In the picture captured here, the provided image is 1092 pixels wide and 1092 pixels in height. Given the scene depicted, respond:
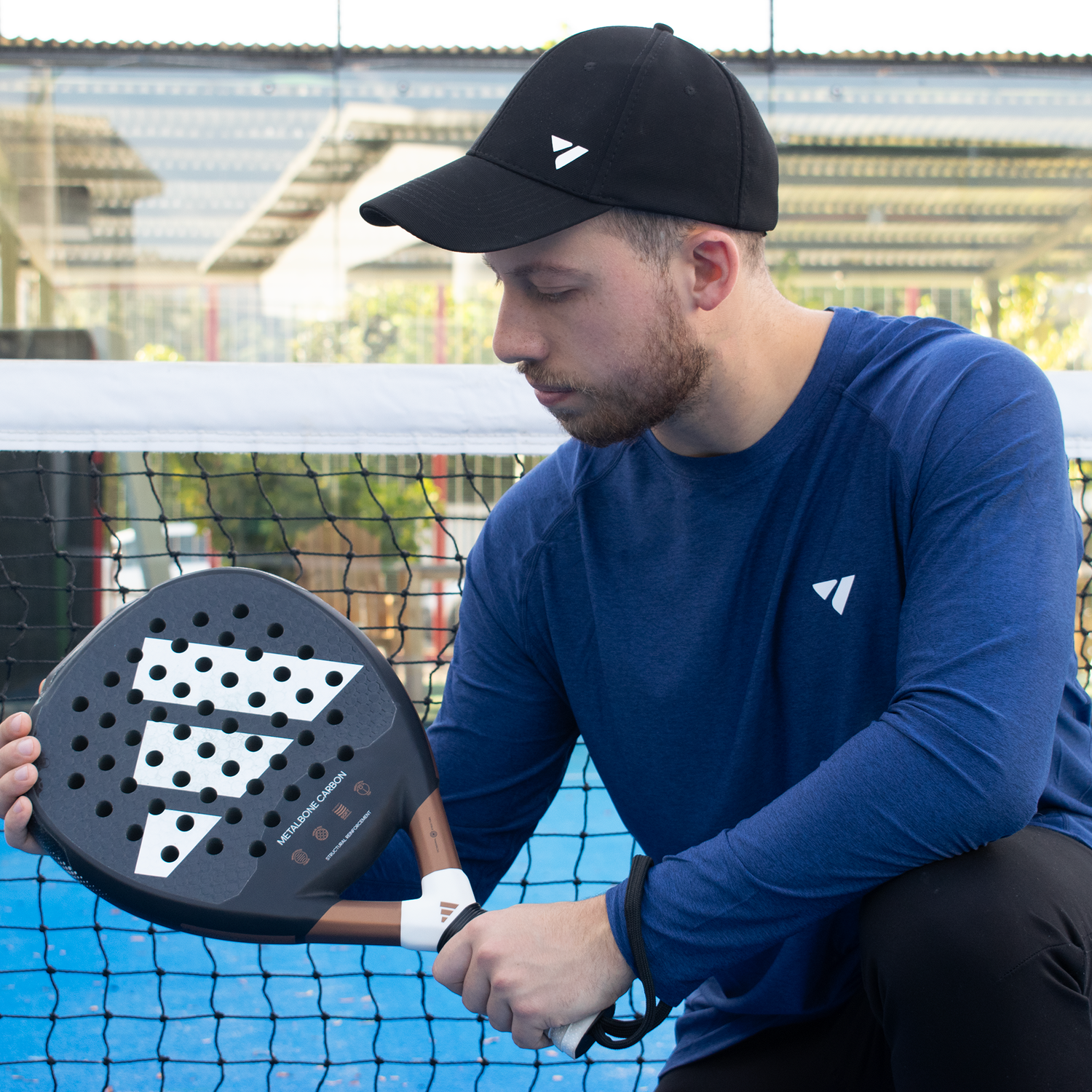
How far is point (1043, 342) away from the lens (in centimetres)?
798

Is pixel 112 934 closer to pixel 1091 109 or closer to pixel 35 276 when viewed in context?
pixel 35 276

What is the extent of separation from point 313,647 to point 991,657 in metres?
0.63

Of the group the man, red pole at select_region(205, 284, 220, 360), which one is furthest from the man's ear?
red pole at select_region(205, 284, 220, 360)

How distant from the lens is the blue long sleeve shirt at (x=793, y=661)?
0.85m

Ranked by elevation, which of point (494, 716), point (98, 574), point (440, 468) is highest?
point (494, 716)

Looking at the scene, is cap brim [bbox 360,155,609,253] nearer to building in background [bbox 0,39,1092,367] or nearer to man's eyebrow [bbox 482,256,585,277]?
man's eyebrow [bbox 482,256,585,277]

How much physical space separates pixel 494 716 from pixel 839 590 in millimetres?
418

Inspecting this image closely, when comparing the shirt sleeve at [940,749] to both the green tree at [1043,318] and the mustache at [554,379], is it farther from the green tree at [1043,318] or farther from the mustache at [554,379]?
the green tree at [1043,318]

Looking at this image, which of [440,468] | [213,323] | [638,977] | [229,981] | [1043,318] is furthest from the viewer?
[1043,318]

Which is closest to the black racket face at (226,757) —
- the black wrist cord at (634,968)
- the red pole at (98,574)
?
the black wrist cord at (634,968)

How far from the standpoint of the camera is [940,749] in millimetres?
829

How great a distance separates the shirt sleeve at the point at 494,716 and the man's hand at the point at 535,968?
30 centimetres

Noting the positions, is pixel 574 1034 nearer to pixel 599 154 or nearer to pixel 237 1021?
pixel 599 154

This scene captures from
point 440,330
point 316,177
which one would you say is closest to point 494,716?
point 440,330
